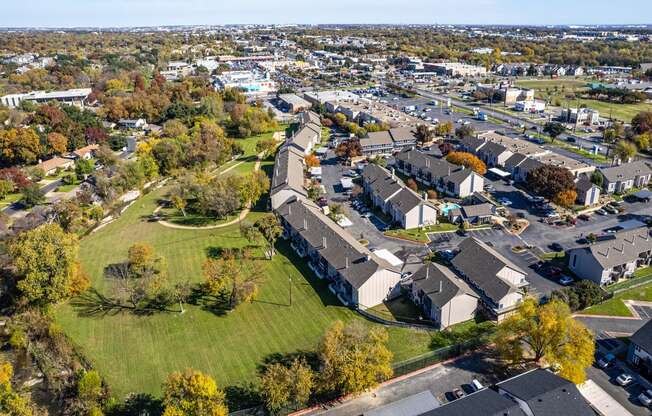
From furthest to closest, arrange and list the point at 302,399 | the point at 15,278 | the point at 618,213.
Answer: the point at 618,213, the point at 15,278, the point at 302,399

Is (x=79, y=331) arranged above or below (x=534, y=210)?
below

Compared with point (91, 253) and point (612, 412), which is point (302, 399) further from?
point (91, 253)

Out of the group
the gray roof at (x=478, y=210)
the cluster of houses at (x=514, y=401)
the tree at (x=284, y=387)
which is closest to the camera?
the cluster of houses at (x=514, y=401)


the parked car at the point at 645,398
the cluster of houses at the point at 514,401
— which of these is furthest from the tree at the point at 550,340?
the parked car at the point at 645,398

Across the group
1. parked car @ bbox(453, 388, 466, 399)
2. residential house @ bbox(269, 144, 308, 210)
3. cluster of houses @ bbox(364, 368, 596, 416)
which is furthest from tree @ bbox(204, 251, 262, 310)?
parked car @ bbox(453, 388, 466, 399)

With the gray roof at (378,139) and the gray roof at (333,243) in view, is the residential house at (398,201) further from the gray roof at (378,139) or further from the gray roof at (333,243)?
the gray roof at (378,139)

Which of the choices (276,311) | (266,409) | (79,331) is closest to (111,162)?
(79,331)
